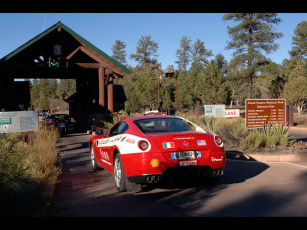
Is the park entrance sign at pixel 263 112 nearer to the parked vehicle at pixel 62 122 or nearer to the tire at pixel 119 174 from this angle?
the tire at pixel 119 174

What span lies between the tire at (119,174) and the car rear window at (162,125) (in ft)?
2.74

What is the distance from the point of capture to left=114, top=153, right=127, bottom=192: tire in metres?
6.35

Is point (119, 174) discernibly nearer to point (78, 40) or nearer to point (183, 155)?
point (183, 155)

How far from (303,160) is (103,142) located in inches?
246

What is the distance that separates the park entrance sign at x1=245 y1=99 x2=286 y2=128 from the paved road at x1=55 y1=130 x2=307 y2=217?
4199mm

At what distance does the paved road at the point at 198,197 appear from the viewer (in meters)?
5.19

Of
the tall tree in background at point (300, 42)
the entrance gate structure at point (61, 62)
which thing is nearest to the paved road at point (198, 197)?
the entrance gate structure at point (61, 62)

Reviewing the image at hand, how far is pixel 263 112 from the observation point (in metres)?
12.9

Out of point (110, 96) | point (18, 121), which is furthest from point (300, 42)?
point (18, 121)

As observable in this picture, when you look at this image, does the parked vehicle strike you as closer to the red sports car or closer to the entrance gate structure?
the entrance gate structure

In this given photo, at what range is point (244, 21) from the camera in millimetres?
40656

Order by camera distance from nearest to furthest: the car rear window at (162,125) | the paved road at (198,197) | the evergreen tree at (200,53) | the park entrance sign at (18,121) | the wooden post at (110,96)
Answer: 1. the paved road at (198,197)
2. the car rear window at (162,125)
3. the park entrance sign at (18,121)
4. the wooden post at (110,96)
5. the evergreen tree at (200,53)

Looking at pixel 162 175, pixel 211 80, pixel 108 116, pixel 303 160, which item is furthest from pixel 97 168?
pixel 211 80
